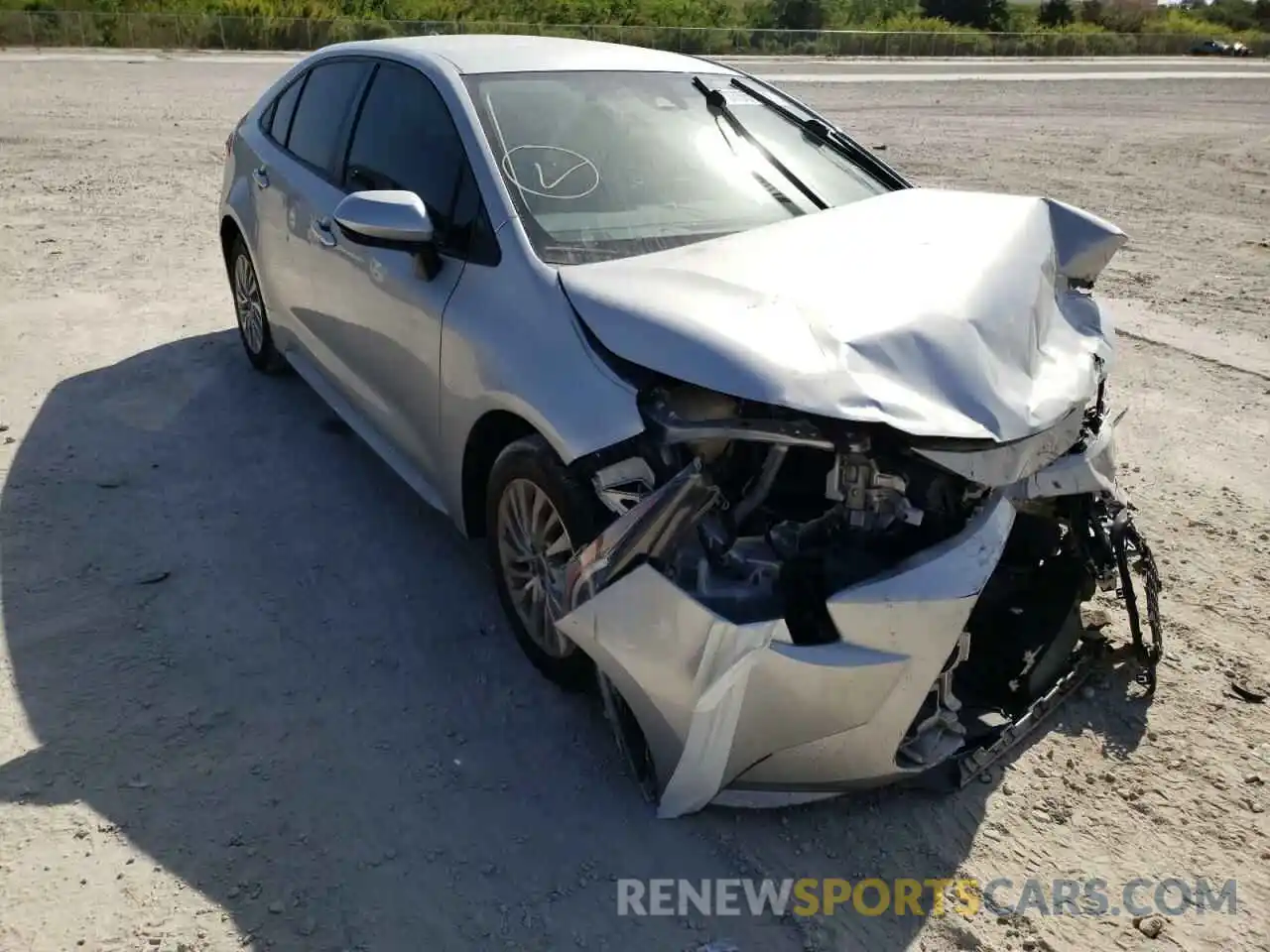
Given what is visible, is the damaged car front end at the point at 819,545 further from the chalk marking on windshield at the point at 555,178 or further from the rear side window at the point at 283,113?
the rear side window at the point at 283,113

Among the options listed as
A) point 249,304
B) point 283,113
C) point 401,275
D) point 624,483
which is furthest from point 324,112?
point 624,483

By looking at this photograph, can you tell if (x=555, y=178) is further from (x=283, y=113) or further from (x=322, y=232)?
(x=283, y=113)

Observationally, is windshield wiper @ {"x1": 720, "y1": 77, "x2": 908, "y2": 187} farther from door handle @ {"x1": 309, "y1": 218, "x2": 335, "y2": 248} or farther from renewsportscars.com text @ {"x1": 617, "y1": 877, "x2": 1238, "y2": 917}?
renewsportscars.com text @ {"x1": 617, "y1": 877, "x2": 1238, "y2": 917}

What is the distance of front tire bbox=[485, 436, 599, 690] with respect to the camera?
9.32 feet

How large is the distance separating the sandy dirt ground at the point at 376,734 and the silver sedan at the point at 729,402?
21 centimetres

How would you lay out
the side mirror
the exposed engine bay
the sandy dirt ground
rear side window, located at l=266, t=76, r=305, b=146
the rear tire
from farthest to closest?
1. the rear tire
2. rear side window, located at l=266, t=76, r=305, b=146
3. the side mirror
4. the sandy dirt ground
5. the exposed engine bay

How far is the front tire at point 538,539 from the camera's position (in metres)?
2.84

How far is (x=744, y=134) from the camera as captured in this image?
3.88 meters

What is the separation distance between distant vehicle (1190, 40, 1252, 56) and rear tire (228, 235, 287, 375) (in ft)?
184

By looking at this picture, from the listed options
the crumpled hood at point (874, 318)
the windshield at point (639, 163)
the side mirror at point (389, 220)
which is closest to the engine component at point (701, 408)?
the crumpled hood at point (874, 318)

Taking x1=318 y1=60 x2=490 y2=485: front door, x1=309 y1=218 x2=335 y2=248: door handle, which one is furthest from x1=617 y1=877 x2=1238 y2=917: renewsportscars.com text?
x1=309 y1=218 x2=335 y2=248: door handle

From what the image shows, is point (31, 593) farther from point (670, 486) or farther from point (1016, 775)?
point (1016, 775)

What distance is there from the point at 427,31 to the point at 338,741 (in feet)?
98.2

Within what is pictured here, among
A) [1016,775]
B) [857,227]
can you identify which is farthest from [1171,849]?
[857,227]
